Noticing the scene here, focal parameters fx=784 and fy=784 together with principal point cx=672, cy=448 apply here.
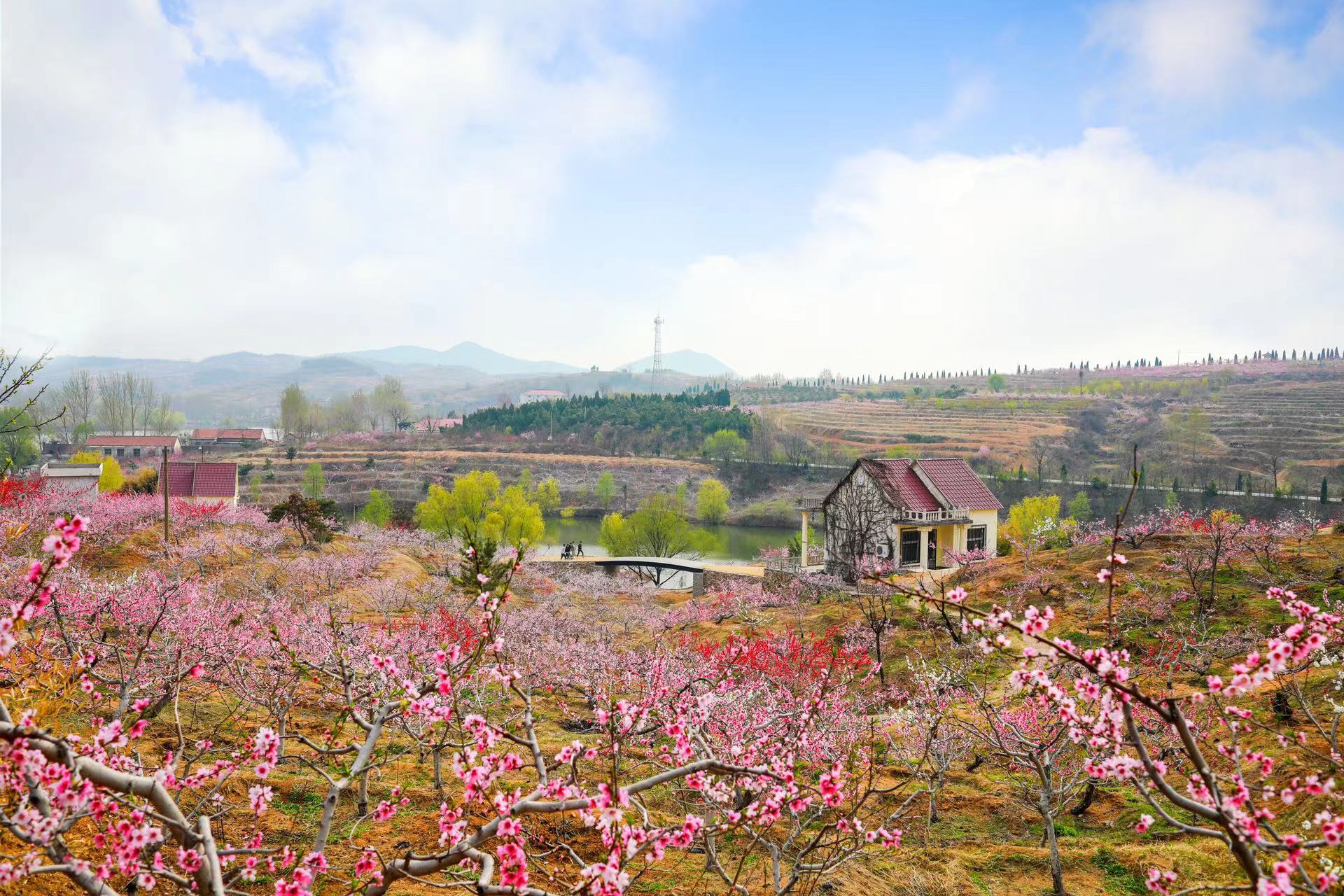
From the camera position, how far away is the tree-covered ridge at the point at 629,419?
91.4 m

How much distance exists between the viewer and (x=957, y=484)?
28.0 metres

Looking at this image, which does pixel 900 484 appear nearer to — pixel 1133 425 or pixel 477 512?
pixel 477 512

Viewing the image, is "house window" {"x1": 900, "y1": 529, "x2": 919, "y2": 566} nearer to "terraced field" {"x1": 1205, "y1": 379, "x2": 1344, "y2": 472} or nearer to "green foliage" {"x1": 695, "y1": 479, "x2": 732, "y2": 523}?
"green foliage" {"x1": 695, "y1": 479, "x2": 732, "y2": 523}

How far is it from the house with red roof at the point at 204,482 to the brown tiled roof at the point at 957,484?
91.1ft

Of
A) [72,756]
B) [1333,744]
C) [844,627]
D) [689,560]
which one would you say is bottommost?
[689,560]

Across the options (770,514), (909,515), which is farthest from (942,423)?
(909,515)

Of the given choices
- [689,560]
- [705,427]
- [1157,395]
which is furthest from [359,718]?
[1157,395]

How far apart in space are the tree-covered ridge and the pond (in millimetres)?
23897

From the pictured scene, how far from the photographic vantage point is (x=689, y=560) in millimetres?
40344

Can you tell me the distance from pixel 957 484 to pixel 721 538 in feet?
99.9

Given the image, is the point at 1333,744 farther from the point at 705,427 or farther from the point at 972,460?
the point at 705,427

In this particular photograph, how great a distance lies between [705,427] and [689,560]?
5196cm

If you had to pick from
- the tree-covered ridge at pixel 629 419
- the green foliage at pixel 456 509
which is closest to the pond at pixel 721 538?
the green foliage at pixel 456 509

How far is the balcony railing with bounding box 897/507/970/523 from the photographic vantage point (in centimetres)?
2611
